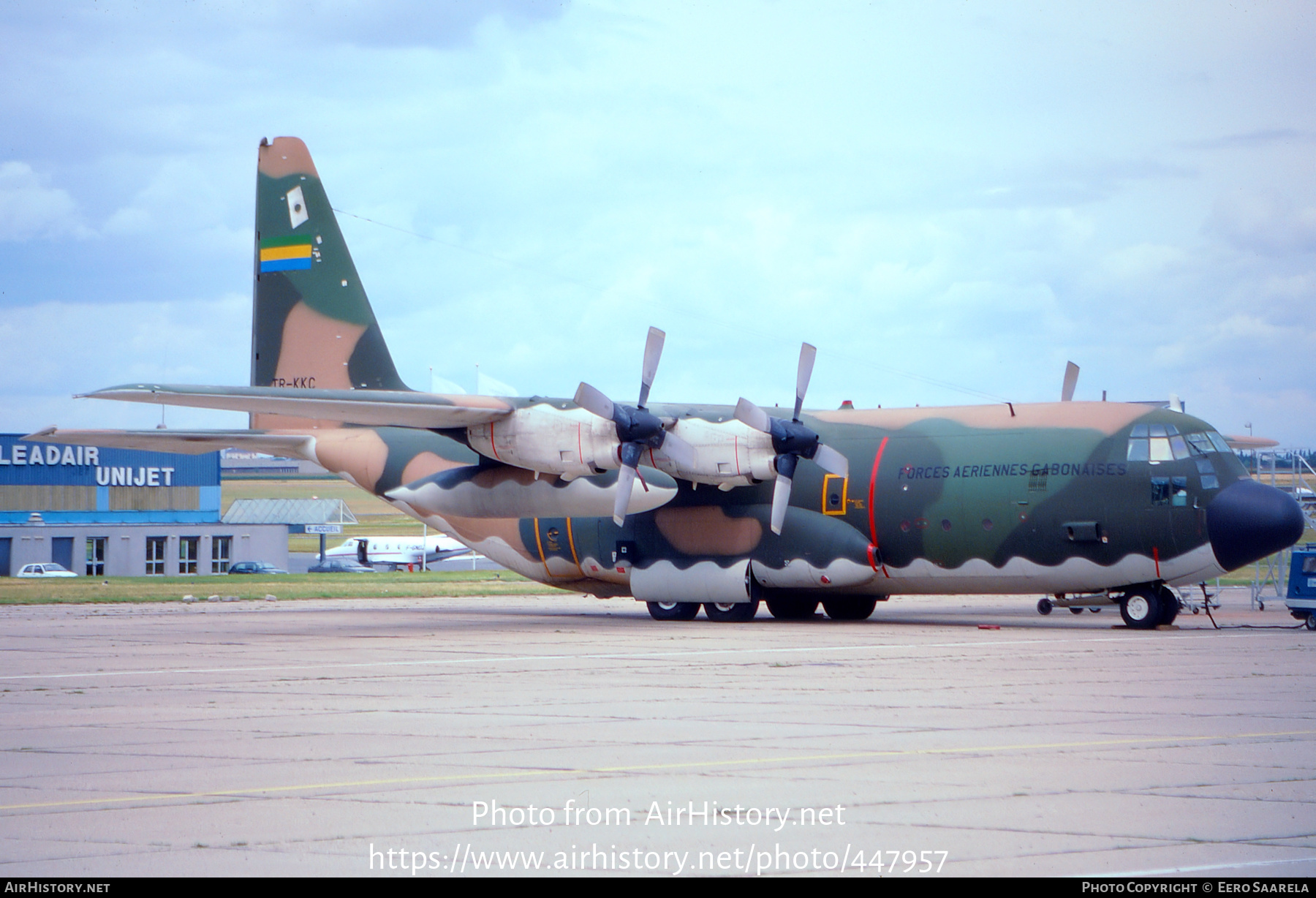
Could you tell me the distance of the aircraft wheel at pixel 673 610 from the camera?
26844 millimetres

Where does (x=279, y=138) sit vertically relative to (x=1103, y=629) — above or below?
above

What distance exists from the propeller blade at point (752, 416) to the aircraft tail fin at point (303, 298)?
8.90 metres

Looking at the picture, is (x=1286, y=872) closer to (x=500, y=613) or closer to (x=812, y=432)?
(x=812, y=432)

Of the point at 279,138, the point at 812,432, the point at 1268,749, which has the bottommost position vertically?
the point at 1268,749

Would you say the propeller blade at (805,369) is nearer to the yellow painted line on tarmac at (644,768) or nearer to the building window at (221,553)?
the yellow painted line on tarmac at (644,768)

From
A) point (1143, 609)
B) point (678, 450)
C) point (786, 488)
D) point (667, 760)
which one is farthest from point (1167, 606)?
point (667, 760)

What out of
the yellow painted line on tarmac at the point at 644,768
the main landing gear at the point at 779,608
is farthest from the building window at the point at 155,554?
the yellow painted line on tarmac at the point at 644,768

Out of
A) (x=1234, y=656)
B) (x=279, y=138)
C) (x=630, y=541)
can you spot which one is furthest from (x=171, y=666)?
Result: (x=279, y=138)

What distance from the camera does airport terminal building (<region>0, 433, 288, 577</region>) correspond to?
66938 millimetres

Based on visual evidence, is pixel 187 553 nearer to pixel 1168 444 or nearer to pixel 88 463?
pixel 88 463

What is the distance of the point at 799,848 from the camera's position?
262 inches

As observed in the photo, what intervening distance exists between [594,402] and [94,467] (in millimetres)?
64412

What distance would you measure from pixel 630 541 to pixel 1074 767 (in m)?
17.9

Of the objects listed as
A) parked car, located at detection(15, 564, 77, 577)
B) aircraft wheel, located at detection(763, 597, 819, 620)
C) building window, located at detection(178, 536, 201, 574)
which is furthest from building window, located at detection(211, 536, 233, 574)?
aircraft wheel, located at detection(763, 597, 819, 620)
